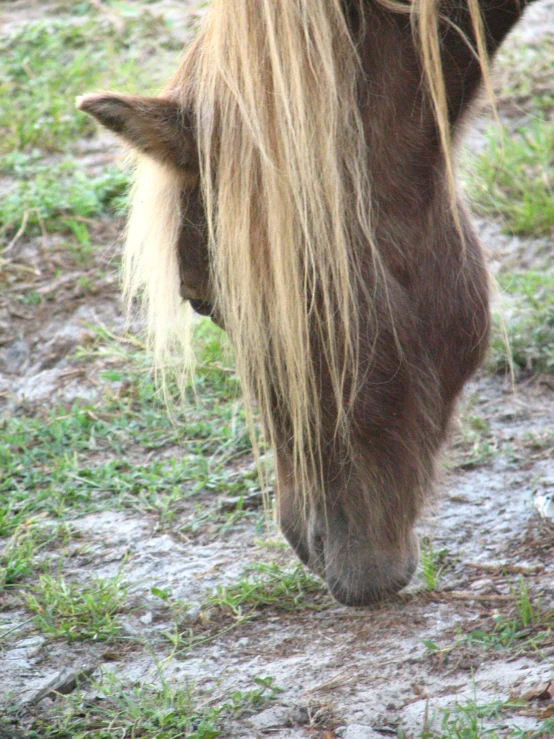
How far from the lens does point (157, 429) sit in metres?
3.52

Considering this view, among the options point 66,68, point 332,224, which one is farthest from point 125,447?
point 66,68

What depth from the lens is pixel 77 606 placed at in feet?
8.45

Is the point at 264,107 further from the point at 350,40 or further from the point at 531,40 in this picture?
the point at 531,40

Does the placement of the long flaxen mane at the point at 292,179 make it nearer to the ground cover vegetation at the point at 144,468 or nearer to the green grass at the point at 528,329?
the ground cover vegetation at the point at 144,468

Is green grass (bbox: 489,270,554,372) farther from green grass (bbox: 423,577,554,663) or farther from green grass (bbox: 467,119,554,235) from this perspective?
green grass (bbox: 423,577,554,663)

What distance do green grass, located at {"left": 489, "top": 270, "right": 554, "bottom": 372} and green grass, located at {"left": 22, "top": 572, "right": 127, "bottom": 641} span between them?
68.2 inches

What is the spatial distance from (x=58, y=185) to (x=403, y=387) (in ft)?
9.78

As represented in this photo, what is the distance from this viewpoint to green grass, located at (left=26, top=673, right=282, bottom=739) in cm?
209

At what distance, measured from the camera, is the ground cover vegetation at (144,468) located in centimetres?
221

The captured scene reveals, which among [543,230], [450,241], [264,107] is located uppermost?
[264,107]

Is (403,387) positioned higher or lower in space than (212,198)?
lower

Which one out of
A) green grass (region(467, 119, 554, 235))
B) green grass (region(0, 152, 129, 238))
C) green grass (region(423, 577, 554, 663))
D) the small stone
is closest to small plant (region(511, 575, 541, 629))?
green grass (region(423, 577, 554, 663))

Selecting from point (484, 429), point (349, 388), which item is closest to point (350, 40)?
point (349, 388)

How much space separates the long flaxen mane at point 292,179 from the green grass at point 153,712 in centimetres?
60
